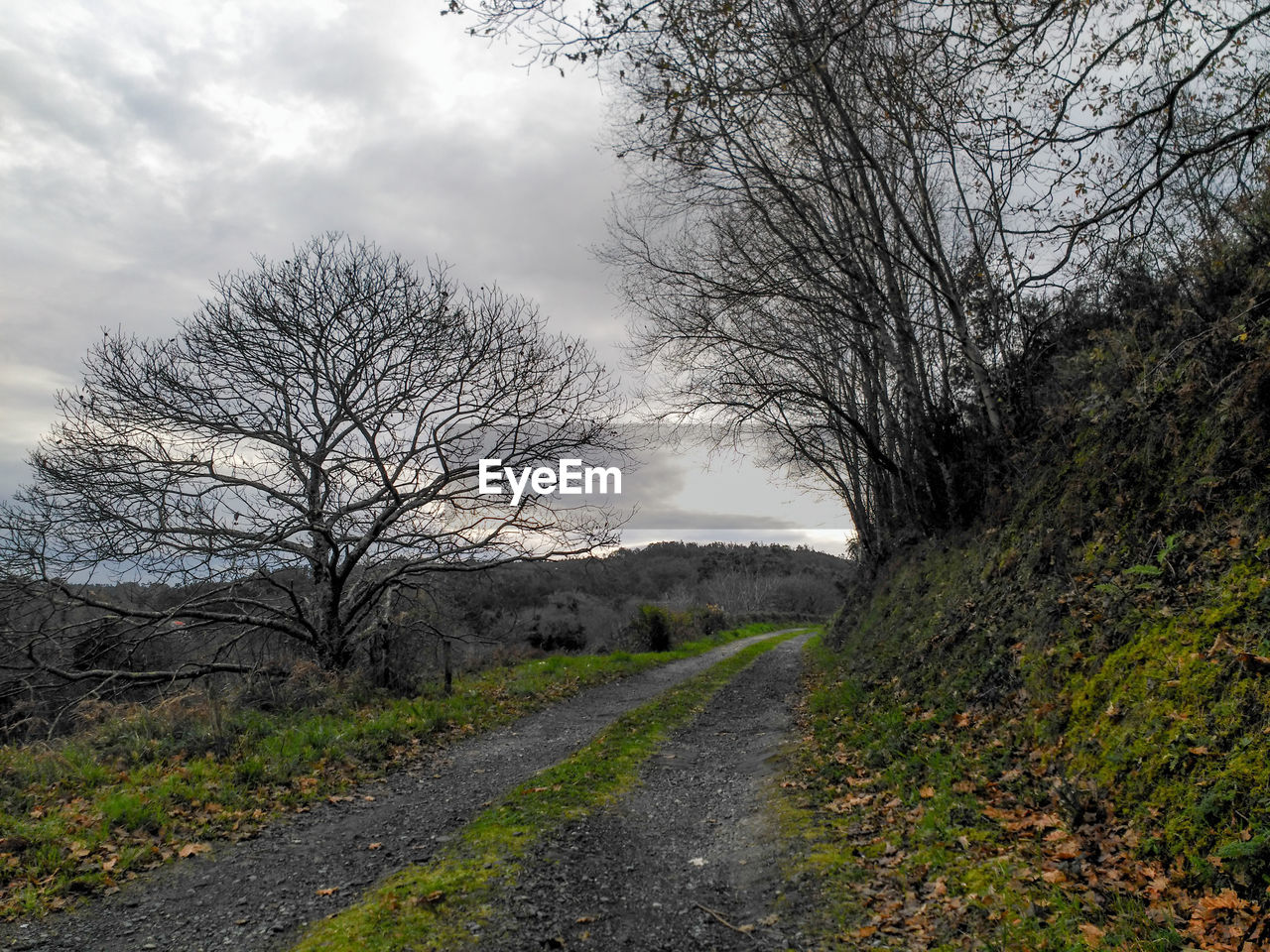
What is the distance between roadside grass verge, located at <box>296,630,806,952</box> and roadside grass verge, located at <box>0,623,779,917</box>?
208 centimetres

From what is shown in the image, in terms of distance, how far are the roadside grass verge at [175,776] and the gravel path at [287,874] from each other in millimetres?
284

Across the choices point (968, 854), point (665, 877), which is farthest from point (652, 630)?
point (968, 854)

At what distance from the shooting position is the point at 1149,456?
662cm

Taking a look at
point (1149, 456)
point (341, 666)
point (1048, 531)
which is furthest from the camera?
point (341, 666)

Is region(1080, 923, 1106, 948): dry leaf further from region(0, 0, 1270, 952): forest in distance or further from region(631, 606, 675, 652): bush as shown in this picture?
region(631, 606, 675, 652): bush

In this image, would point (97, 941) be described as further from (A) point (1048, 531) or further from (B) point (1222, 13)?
(B) point (1222, 13)

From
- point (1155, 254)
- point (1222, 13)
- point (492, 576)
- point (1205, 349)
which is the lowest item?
point (492, 576)

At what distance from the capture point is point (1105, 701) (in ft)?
16.1

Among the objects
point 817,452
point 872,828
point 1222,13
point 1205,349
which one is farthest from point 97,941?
point 817,452

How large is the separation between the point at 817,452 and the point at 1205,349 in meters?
14.5

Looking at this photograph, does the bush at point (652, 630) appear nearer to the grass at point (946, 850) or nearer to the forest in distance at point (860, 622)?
the forest in distance at point (860, 622)

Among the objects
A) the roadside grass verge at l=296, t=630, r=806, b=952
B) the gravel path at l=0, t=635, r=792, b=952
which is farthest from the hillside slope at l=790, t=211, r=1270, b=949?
the gravel path at l=0, t=635, r=792, b=952

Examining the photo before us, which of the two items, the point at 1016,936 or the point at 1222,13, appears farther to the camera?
the point at 1222,13

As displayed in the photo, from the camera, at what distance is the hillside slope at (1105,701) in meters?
3.52
